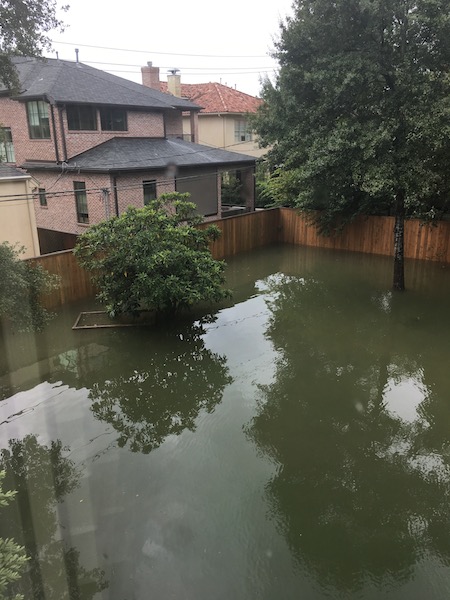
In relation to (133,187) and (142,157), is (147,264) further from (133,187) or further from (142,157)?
(142,157)

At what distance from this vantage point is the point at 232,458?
5.92 metres

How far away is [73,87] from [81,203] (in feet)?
13.9

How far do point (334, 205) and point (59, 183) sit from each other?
32.3ft

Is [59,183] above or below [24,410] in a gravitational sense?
above

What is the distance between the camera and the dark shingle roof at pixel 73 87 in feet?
51.0

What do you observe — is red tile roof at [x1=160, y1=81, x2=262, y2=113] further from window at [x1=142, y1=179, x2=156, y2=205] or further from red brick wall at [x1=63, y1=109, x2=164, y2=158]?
window at [x1=142, y1=179, x2=156, y2=205]

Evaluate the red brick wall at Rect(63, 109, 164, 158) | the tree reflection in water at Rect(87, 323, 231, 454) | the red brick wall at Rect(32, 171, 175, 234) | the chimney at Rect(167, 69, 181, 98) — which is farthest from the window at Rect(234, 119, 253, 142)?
the tree reflection in water at Rect(87, 323, 231, 454)

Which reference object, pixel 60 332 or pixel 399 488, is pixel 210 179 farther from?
pixel 399 488

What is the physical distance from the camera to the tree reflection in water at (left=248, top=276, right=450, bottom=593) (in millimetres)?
4531

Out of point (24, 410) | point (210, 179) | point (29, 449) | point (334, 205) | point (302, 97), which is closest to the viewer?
point (29, 449)

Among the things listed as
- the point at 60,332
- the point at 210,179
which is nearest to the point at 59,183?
the point at 210,179

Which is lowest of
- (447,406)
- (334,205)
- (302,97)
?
(447,406)

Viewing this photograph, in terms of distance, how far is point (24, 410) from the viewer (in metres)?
7.02

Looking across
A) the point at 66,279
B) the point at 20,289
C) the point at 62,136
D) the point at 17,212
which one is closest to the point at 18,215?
the point at 17,212
